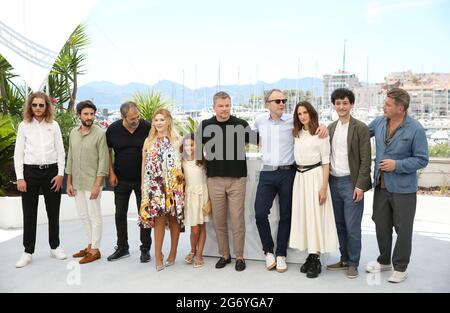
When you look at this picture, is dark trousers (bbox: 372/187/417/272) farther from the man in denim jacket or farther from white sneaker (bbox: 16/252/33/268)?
white sneaker (bbox: 16/252/33/268)

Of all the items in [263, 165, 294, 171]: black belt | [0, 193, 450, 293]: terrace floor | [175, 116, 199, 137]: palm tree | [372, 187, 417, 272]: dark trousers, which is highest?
[175, 116, 199, 137]: palm tree

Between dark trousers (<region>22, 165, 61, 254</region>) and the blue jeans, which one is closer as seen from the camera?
the blue jeans

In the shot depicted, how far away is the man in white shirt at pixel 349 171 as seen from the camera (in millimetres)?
3525

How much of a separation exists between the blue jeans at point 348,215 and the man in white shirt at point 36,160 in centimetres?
222

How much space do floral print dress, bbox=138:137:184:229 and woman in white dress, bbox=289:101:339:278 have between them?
90cm

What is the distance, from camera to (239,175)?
3775mm

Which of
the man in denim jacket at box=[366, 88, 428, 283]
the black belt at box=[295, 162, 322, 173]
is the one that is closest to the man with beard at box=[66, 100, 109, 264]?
the black belt at box=[295, 162, 322, 173]

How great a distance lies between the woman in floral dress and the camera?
376 centimetres

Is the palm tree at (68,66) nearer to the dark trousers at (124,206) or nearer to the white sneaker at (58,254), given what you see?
the white sneaker at (58,254)

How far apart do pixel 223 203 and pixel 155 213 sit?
534 mm

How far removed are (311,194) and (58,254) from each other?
222 centimetres

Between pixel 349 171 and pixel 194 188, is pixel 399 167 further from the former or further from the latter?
pixel 194 188

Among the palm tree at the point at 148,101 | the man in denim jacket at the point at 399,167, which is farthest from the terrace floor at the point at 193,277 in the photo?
the palm tree at the point at 148,101
